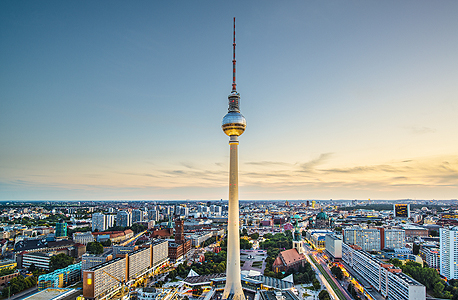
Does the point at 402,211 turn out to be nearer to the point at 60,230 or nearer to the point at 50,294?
the point at 60,230

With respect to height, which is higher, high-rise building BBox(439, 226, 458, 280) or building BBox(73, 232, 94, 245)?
high-rise building BBox(439, 226, 458, 280)

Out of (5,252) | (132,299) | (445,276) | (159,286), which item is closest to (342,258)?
(445,276)

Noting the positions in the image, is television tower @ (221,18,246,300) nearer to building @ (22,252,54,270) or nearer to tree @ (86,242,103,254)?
building @ (22,252,54,270)

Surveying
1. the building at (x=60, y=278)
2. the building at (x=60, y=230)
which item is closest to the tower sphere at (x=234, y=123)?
the building at (x=60, y=278)

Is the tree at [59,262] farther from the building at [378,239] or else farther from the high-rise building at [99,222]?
the building at [378,239]

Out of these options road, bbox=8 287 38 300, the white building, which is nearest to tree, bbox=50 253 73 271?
road, bbox=8 287 38 300

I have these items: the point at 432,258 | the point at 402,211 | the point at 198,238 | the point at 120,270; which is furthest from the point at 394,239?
the point at 120,270
